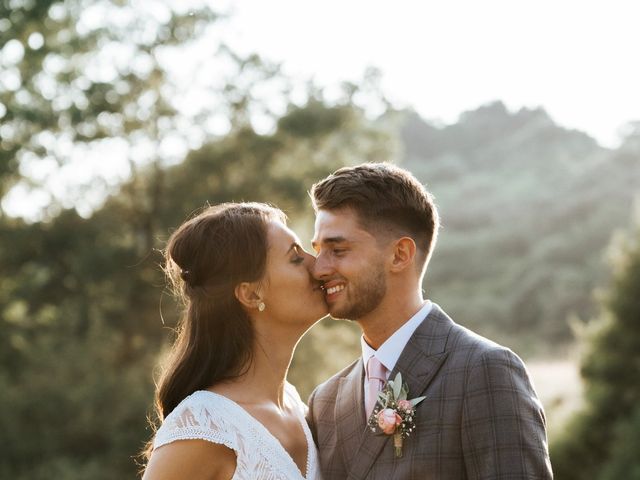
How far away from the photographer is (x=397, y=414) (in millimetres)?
3498

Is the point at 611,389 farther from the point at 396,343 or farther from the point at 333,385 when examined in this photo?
the point at 396,343

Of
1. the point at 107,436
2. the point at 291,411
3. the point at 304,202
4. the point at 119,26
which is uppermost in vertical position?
the point at 119,26

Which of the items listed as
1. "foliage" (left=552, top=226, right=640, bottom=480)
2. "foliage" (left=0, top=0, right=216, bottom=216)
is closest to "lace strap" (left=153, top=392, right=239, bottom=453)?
"foliage" (left=552, top=226, right=640, bottom=480)

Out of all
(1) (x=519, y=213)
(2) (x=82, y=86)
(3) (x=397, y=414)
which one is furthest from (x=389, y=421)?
(1) (x=519, y=213)

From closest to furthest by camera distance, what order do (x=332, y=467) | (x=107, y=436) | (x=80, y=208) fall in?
(x=332, y=467)
(x=107, y=436)
(x=80, y=208)

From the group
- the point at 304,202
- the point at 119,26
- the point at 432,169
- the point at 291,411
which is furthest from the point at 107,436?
the point at 432,169

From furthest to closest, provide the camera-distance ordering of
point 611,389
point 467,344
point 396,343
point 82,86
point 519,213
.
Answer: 1. point 519,213
2. point 82,86
3. point 611,389
4. point 396,343
5. point 467,344

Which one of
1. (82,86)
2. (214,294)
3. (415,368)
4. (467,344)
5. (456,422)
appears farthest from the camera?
(82,86)

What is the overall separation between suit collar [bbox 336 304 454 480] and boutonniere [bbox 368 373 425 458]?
0.15 feet

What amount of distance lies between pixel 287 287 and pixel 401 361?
644 mm

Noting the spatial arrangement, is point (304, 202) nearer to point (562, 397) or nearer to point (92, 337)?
point (92, 337)

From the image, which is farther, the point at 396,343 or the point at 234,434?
the point at 396,343

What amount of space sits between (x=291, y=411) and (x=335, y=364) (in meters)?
14.0

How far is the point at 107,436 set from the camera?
17125 mm
